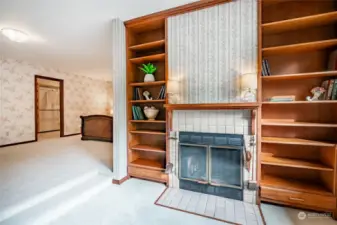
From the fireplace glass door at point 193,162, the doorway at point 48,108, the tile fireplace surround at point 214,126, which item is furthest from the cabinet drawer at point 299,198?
the doorway at point 48,108

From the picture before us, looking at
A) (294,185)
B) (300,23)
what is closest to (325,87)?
(300,23)

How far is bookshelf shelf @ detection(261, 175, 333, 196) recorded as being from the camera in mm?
1750

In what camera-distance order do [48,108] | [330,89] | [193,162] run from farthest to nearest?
[48,108] < [193,162] < [330,89]

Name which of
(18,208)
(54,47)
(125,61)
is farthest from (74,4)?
(18,208)

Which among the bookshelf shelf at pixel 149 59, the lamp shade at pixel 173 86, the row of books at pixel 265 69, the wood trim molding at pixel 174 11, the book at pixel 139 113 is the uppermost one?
the wood trim molding at pixel 174 11

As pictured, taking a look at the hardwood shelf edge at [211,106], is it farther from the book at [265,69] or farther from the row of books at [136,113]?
the row of books at [136,113]

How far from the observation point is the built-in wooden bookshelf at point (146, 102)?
2445 millimetres

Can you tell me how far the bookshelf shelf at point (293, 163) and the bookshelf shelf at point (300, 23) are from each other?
60.0 inches

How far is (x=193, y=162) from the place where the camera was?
221cm

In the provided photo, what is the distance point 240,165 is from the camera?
198cm

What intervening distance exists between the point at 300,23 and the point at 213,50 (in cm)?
94

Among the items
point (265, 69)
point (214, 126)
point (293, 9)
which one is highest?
point (293, 9)

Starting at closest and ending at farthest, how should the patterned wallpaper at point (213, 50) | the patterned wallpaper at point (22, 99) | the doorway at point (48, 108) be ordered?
the patterned wallpaper at point (213, 50)
the patterned wallpaper at point (22, 99)
the doorway at point (48, 108)

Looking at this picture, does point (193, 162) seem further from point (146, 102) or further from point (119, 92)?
point (119, 92)
